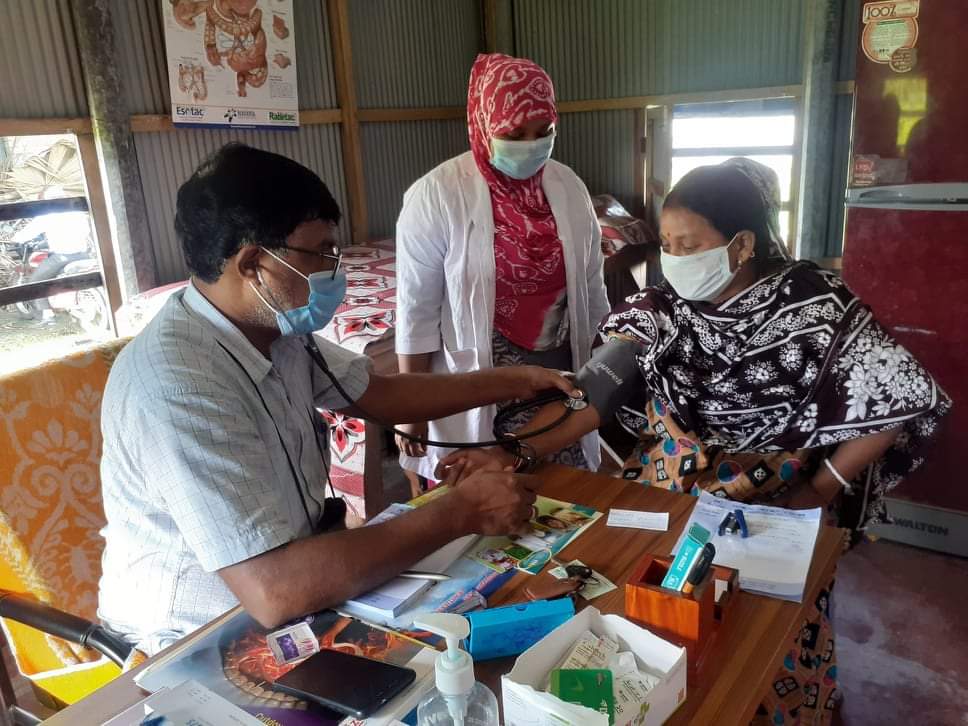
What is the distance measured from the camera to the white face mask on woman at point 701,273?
1.54m

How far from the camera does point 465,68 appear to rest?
454 centimetres

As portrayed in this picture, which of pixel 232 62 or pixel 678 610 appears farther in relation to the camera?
pixel 232 62

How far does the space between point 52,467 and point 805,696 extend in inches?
59.0

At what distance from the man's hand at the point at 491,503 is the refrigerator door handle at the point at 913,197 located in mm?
1794

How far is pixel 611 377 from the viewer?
1679 mm

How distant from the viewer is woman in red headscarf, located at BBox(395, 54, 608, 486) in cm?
189

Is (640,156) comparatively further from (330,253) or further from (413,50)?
(330,253)


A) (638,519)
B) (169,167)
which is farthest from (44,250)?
(638,519)

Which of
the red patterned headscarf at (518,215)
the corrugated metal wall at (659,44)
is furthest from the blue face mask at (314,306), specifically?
the corrugated metal wall at (659,44)

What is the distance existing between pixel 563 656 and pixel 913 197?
2075 millimetres

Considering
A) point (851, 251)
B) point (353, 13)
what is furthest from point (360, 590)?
point (353, 13)

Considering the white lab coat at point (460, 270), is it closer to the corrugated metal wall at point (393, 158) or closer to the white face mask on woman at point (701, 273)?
the white face mask on woman at point (701, 273)

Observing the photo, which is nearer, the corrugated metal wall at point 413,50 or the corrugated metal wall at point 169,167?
the corrugated metal wall at point 169,167

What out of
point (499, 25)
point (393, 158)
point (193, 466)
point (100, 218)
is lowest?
point (193, 466)
